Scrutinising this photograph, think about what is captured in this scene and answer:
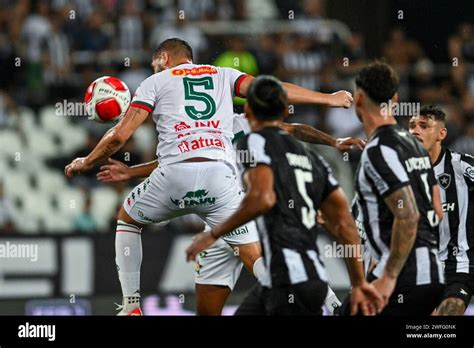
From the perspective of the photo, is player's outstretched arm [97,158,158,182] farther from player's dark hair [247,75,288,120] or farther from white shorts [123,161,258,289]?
player's dark hair [247,75,288,120]

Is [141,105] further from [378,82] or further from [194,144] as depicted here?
[378,82]

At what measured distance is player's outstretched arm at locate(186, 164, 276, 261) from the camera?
6.00 m

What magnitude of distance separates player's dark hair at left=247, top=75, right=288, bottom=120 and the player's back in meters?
2.16

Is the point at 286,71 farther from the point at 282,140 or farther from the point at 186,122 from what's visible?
the point at 282,140

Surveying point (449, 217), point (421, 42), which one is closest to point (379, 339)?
point (449, 217)

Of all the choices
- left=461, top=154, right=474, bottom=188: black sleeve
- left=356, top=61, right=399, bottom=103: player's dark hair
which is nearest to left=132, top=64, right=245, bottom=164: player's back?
left=461, top=154, right=474, bottom=188: black sleeve

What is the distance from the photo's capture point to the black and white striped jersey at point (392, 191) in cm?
655

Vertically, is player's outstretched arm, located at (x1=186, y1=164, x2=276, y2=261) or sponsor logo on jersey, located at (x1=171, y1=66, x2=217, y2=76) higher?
sponsor logo on jersey, located at (x1=171, y1=66, x2=217, y2=76)

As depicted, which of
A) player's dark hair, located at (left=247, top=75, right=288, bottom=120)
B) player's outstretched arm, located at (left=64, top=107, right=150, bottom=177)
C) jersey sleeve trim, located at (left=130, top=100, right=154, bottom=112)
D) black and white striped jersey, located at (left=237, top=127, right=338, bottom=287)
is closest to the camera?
black and white striped jersey, located at (left=237, top=127, right=338, bottom=287)

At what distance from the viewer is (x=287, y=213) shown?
622 centimetres

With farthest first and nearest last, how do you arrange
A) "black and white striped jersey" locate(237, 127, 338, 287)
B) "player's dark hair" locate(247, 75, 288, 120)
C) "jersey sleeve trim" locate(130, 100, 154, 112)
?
"jersey sleeve trim" locate(130, 100, 154, 112) → "player's dark hair" locate(247, 75, 288, 120) → "black and white striped jersey" locate(237, 127, 338, 287)

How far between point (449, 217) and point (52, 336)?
3.19 metres

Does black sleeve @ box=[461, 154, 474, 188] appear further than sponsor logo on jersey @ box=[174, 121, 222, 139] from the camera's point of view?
Yes

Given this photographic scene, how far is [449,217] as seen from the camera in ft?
28.7
